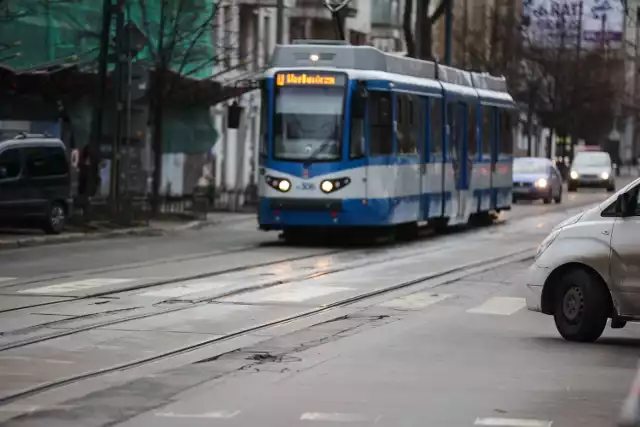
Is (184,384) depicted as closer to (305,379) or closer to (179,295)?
(305,379)

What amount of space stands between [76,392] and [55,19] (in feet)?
109

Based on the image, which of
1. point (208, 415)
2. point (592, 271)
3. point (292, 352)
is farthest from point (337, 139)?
point (208, 415)

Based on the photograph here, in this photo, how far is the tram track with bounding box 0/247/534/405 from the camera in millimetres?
11438

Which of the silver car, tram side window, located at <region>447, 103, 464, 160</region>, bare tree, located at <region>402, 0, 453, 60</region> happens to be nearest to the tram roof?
tram side window, located at <region>447, 103, 464, 160</region>

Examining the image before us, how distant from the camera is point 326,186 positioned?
28719 mm

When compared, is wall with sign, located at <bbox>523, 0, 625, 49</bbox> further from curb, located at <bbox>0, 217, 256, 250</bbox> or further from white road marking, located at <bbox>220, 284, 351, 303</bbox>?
white road marking, located at <bbox>220, 284, 351, 303</bbox>

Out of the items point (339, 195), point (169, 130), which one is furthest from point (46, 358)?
point (169, 130)

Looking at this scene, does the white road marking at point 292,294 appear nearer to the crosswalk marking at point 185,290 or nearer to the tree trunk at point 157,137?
the crosswalk marking at point 185,290

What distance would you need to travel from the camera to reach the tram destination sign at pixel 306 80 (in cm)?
2869

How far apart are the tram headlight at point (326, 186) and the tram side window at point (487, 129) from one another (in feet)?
31.7

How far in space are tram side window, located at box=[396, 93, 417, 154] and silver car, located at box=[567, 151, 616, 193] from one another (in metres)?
41.7

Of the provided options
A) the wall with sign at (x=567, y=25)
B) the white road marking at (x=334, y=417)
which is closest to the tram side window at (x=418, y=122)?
the white road marking at (x=334, y=417)

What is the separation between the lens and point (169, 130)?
48.4 metres

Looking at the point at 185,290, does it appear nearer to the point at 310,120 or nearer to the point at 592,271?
the point at 592,271
